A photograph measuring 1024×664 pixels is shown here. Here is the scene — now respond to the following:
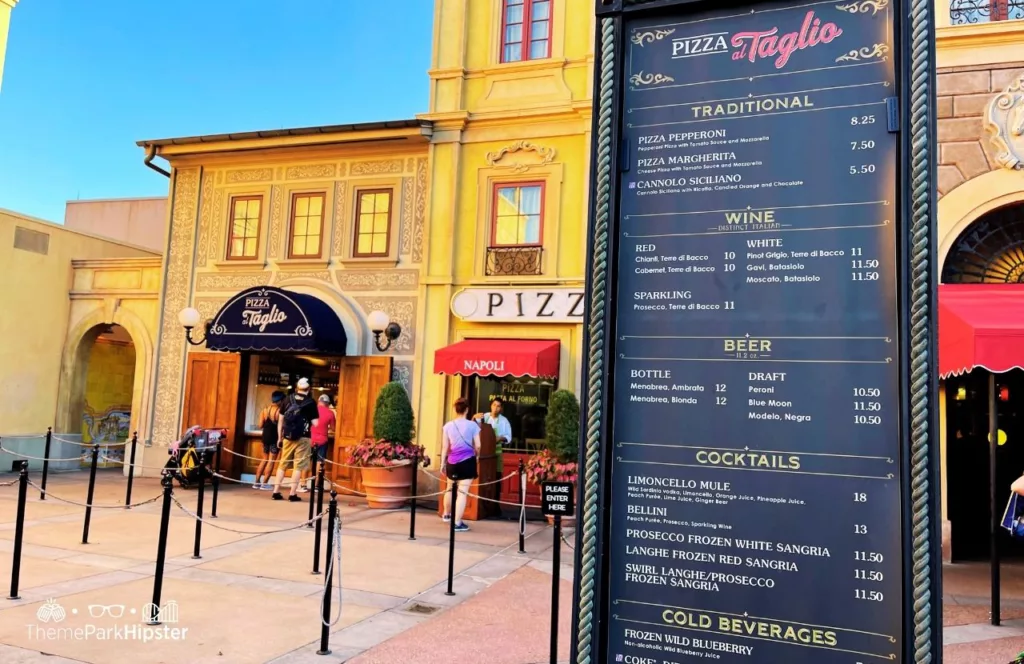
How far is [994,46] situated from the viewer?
32.1 feet

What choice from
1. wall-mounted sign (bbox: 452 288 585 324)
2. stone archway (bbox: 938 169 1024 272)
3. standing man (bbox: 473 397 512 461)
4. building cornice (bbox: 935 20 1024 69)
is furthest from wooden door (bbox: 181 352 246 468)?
building cornice (bbox: 935 20 1024 69)

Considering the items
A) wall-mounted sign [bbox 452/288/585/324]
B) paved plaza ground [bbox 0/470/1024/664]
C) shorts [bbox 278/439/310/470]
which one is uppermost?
wall-mounted sign [bbox 452/288/585/324]

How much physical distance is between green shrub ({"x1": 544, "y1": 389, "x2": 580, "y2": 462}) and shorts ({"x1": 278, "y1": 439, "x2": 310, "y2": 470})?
14.5 feet

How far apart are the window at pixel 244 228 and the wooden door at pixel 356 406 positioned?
365 centimetres

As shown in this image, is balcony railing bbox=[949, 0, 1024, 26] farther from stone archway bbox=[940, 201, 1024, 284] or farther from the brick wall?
stone archway bbox=[940, 201, 1024, 284]

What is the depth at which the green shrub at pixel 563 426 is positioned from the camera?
1105 cm

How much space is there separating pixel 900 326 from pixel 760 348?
0.48 metres

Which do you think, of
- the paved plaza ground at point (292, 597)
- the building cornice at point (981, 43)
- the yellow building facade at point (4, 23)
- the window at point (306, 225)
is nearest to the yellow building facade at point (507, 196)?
the window at point (306, 225)

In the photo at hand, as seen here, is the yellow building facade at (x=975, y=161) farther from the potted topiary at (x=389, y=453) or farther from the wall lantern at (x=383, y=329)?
the wall lantern at (x=383, y=329)

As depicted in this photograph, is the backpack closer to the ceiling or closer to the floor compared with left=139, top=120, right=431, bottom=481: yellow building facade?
closer to the floor

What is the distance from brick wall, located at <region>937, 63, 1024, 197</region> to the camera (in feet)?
32.1

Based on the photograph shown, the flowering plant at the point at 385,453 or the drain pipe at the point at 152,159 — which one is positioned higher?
the drain pipe at the point at 152,159

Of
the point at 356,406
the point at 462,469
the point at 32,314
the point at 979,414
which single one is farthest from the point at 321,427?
the point at 979,414

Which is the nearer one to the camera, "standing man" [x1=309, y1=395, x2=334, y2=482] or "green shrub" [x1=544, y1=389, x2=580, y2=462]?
"green shrub" [x1=544, y1=389, x2=580, y2=462]
